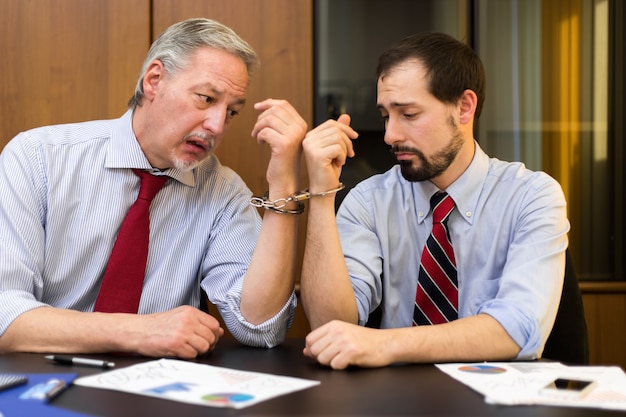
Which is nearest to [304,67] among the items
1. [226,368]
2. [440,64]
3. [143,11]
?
[143,11]

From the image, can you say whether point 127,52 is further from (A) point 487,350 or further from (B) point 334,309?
(A) point 487,350

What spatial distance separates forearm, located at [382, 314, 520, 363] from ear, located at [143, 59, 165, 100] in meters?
0.89

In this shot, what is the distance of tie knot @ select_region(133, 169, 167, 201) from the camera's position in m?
1.81

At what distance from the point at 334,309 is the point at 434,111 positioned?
61 centimetres

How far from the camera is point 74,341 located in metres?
1.45

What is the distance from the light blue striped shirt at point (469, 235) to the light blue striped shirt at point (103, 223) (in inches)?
10.4

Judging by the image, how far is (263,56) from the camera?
256 centimetres

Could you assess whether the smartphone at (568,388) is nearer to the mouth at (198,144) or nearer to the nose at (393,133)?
the nose at (393,133)

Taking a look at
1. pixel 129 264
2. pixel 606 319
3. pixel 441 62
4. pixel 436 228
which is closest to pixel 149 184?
pixel 129 264

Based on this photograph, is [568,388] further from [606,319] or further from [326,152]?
[606,319]

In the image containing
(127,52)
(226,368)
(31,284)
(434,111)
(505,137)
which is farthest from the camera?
(505,137)

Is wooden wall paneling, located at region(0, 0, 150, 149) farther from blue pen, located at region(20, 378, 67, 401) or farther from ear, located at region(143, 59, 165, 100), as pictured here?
blue pen, located at region(20, 378, 67, 401)

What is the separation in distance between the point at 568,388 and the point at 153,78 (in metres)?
1.24

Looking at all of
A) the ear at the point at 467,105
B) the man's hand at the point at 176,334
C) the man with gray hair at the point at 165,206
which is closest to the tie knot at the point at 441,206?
the ear at the point at 467,105
